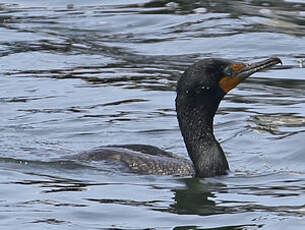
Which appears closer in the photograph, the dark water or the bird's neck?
the dark water

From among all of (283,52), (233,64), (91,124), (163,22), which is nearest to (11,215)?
(233,64)

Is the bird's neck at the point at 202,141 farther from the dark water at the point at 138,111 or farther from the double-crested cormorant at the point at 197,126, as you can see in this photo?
the dark water at the point at 138,111

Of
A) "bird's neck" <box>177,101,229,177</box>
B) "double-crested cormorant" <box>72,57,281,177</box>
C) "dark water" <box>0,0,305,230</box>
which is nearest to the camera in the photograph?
"dark water" <box>0,0,305,230</box>

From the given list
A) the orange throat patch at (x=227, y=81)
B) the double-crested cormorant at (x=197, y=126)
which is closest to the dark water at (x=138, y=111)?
the double-crested cormorant at (x=197, y=126)

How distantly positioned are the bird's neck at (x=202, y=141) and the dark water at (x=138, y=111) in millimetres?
180

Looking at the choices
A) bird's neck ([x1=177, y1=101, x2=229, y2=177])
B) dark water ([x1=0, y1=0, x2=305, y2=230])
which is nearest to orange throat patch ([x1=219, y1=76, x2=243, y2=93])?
bird's neck ([x1=177, y1=101, x2=229, y2=177])

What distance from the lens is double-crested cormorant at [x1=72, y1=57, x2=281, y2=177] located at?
447 inches

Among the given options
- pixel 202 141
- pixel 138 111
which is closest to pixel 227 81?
pixel 202 141

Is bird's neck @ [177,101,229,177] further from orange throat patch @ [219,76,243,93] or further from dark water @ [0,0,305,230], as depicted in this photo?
orange throat patch @ [219,76,243,93]

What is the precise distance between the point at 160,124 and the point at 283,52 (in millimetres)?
3863

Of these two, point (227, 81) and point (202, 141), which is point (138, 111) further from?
point (227, 81)

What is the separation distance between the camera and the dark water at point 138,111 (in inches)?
401

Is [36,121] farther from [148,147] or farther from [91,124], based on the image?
[148,147]

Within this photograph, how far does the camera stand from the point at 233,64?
11391 mm
